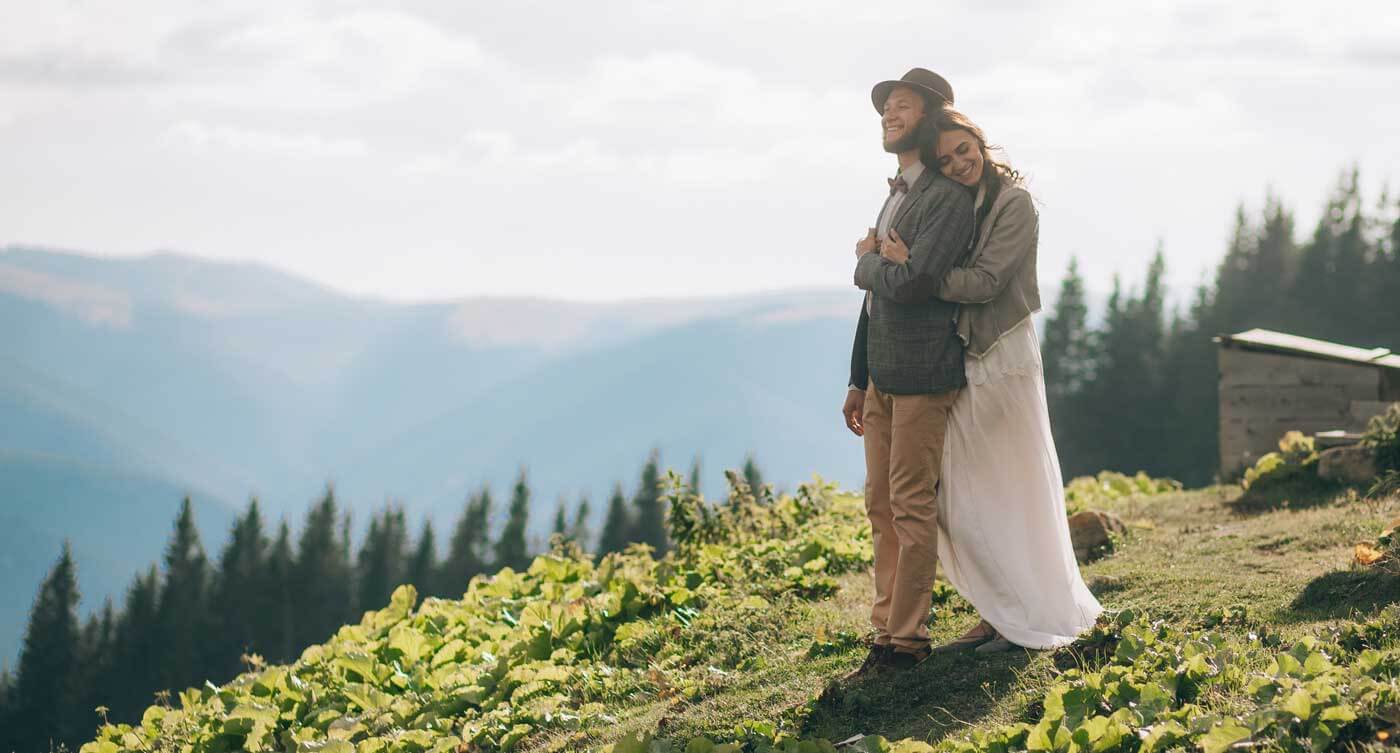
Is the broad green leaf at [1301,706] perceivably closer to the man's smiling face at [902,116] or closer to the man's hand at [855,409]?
the man's hand at [855,409]

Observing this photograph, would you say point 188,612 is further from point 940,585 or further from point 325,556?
point 940,585

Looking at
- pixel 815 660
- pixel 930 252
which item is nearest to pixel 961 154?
pixel 930 252

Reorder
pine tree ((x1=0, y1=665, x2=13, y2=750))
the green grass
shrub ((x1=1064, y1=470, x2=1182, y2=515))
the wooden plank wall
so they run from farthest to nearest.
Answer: pine tree ((x1=0, y1=665, x2=13, y2=750)) → the wooden plank wall → shrub ((x1=1064, y1=470, x2=1182, y2=515)) → the green grass

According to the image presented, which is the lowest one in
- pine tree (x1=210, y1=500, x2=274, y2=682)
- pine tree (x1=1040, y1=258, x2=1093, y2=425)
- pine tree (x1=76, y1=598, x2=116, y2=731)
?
pine tree (x1=76, y1=598, x2=116, y2=731)

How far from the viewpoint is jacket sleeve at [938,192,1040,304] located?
5176 mm

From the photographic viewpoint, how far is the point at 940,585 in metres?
7.01

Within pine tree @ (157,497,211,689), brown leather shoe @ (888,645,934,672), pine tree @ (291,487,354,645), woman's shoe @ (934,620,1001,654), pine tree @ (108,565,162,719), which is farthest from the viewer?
pine tree @ (291,487,354,645)

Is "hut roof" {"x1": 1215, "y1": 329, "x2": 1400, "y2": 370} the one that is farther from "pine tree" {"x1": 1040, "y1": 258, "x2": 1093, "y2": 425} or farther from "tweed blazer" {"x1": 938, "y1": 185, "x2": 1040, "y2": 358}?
"pine tree" {"x1": 1040, "y1": 258, "x2": 1093, "y2": 425}

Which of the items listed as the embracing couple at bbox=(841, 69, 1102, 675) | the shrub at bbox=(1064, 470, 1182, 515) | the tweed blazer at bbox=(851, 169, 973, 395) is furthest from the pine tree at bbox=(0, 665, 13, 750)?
the tweed blazer at bbox=(851, 169, 973, 395)

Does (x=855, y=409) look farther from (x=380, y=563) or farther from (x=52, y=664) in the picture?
(x=380, y=563)

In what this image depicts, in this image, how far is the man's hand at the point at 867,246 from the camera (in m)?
5.52

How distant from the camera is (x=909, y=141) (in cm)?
536

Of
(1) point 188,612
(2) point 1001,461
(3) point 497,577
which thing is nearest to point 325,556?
(1) point 188,612

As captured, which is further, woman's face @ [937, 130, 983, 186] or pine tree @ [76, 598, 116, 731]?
pine tree @ [76, 598, 116, 731]
